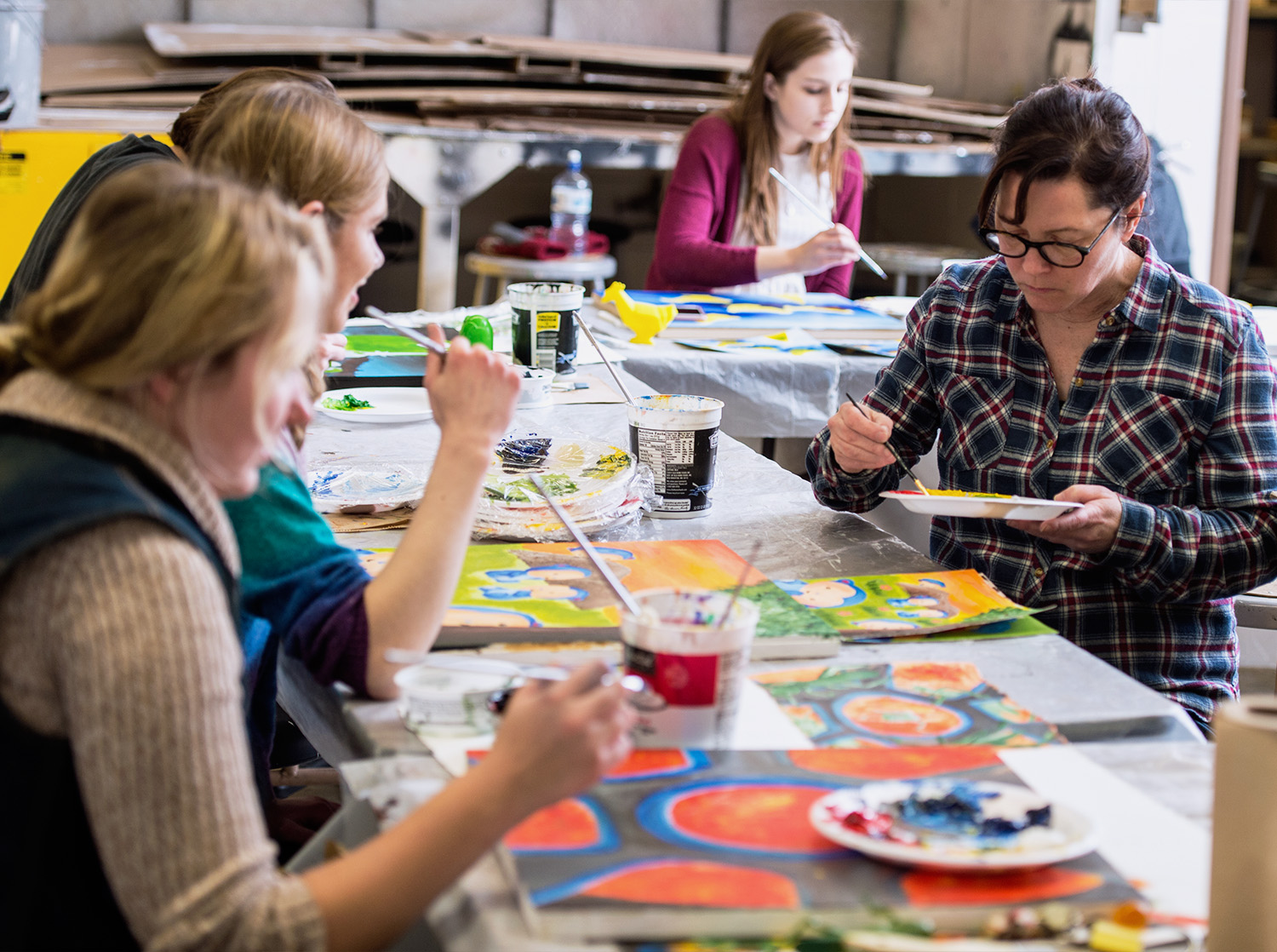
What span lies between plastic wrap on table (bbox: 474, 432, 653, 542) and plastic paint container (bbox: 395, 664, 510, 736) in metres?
0.46

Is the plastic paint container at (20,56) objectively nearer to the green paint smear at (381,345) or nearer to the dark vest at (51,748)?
the green paint smear at (381,345)

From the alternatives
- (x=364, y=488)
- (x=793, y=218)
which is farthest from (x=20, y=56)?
(x=364, y=488)

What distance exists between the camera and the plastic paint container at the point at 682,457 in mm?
1687

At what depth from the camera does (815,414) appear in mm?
2617

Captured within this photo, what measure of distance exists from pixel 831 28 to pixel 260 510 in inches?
104

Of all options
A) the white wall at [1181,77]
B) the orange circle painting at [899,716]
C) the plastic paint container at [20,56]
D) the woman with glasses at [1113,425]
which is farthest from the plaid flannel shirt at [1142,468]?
the white wall at [1181,77]

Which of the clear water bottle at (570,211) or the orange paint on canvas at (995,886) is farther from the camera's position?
the clear water bottle at (570,211)

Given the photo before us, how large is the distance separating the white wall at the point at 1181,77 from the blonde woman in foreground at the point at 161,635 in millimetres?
4572

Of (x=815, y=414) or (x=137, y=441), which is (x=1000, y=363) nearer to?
(x=815, y=414)

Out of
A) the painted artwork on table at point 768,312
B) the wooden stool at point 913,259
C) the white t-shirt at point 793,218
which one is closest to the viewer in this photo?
the painted artwork on table at point 768,312

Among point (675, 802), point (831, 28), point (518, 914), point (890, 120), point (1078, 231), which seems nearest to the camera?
point (518, 914)

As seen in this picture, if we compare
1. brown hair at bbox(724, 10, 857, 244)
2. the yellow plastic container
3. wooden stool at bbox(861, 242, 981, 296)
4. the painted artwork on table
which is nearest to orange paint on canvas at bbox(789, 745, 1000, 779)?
the painted artwork on table

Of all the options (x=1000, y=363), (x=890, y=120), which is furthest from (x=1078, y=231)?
(x=890, y=120)

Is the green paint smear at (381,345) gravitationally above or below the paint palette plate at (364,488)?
above
